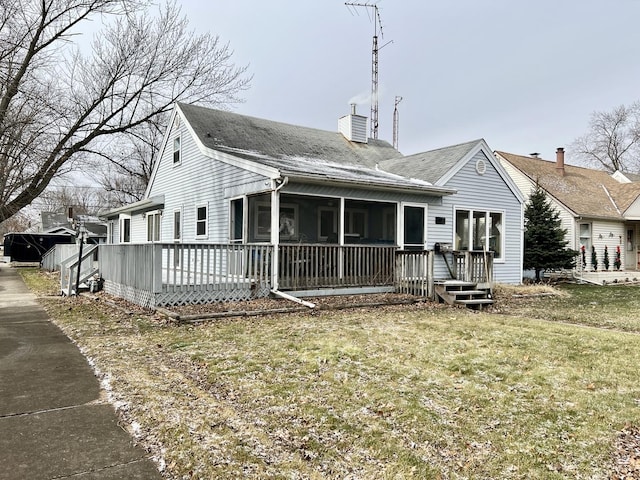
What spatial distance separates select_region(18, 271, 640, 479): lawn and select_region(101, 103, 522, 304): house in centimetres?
284

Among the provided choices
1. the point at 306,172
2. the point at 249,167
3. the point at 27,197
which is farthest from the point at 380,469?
the point at 27,197

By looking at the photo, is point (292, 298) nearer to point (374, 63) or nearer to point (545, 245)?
point (545, 245)

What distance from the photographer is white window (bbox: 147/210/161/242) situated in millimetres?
17562

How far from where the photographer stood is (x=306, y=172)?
406 inches

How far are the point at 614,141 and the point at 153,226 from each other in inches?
1805

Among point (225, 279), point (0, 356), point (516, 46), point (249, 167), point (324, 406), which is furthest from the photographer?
point (516, 46)

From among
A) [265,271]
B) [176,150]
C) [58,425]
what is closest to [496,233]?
[265,271]

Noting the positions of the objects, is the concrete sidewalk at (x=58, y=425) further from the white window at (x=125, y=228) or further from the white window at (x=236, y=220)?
the white window at (x=125, y=228)

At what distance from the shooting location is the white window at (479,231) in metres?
14.2

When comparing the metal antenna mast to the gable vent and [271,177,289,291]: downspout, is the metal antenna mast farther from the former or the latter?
[271,177,289,291]: downspout

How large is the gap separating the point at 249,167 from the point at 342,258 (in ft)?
10.4

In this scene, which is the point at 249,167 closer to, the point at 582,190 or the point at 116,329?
the point at 116,329

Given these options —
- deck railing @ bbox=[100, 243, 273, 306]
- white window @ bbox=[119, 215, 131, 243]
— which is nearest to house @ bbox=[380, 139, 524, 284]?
deck railing @ bbox=[100, 243, 273, 306]

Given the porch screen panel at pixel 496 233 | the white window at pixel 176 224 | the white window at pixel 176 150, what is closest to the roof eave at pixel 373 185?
the porch screen panel at pixel 496 233
